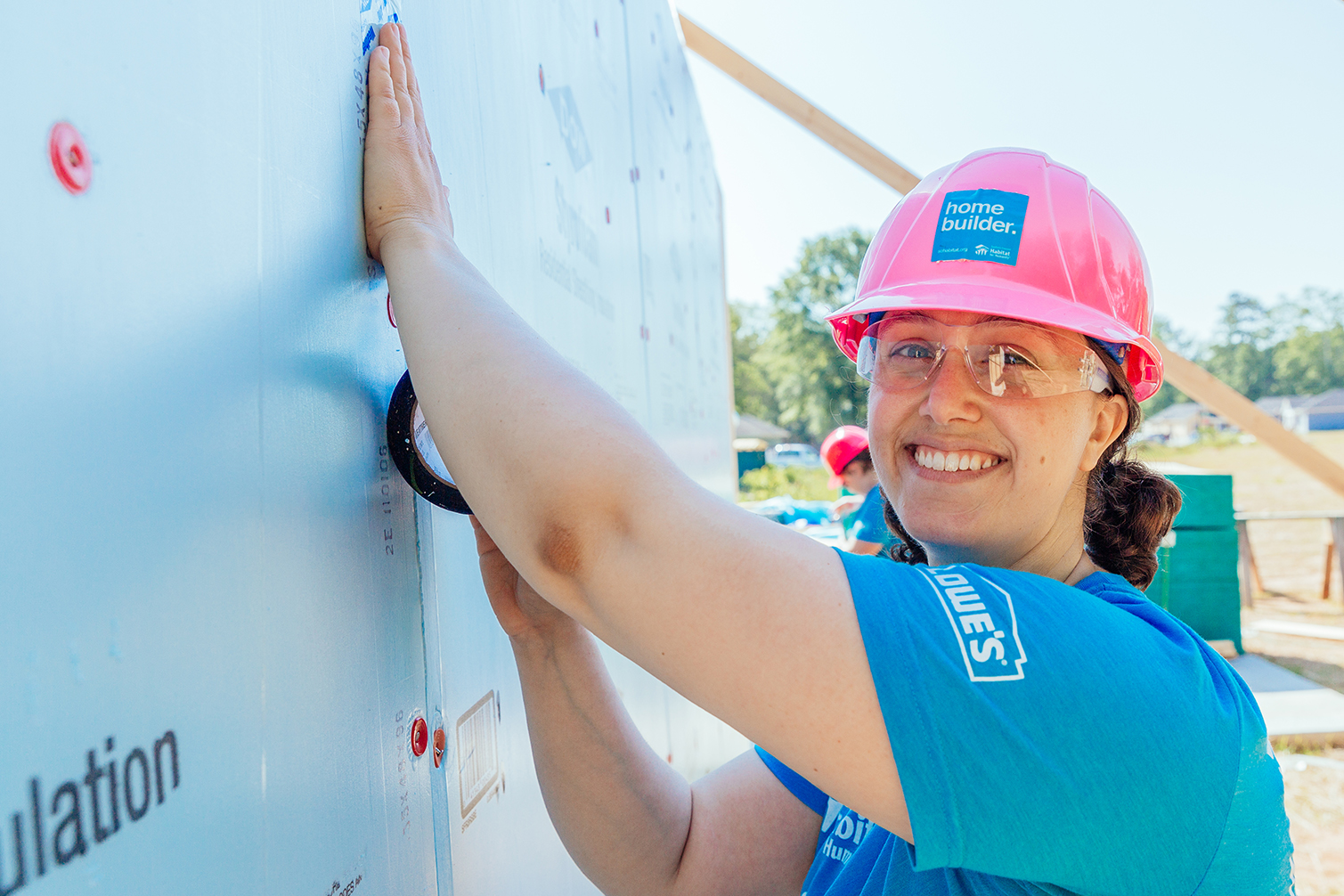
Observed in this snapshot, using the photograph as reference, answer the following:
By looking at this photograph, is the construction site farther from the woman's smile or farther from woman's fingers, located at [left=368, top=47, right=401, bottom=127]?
the woman's smile

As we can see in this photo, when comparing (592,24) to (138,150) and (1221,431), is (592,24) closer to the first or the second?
(138,150)

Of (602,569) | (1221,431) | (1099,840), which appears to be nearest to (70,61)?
(602,569)

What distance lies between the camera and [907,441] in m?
1.23

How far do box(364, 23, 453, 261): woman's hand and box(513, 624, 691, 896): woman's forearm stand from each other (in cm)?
57

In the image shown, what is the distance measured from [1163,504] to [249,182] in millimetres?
1408

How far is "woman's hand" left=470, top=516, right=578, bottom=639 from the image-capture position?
3.57 ft

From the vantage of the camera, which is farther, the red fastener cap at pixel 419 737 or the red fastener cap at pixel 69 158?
the red fastener cap at pixel 419 737

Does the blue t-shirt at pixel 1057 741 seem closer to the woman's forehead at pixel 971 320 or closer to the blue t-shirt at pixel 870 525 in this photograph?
the woman's forehead at pixel 971 320

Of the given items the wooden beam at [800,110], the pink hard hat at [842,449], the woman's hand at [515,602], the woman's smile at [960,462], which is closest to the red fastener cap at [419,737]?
the woman's hand at [515,602]

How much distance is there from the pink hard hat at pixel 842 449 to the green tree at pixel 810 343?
33.2 m

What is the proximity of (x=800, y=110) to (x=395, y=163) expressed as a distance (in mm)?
4520

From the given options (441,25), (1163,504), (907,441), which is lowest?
(1163,504)

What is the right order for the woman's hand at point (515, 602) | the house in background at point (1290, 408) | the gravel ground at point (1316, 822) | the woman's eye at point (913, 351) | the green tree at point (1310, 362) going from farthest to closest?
the green tree at point (1310, 362) < the house in background at point (1290, 408) < the gravel ground at point (1316, 822) < the woman's eye at point (913, 351) < the woman's hand at point (515, 602)

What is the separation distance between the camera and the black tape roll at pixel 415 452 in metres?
0.90
